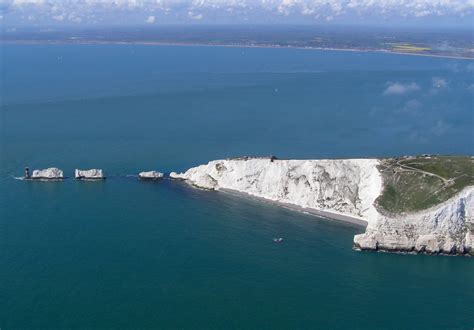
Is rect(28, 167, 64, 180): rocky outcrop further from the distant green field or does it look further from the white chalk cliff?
the distant green field

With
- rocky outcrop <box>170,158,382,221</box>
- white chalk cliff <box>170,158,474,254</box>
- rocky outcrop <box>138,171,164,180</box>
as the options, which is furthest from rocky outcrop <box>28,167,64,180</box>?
rocky outcrop <box>170,158,382,221</box>

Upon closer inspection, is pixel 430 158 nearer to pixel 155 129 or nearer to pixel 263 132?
pixel 263 132

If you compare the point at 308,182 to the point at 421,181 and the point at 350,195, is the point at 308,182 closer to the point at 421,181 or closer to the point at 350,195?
the point at 350,195

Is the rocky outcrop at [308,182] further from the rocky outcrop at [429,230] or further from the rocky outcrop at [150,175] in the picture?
the rocky outcrop at [150,175]

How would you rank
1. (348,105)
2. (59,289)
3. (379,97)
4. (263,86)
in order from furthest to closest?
(263,86) → (379,97) → (348,105) → (59,289)

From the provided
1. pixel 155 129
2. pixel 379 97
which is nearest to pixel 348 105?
pixel 379 97

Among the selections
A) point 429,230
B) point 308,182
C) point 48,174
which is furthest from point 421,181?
point 48,174
